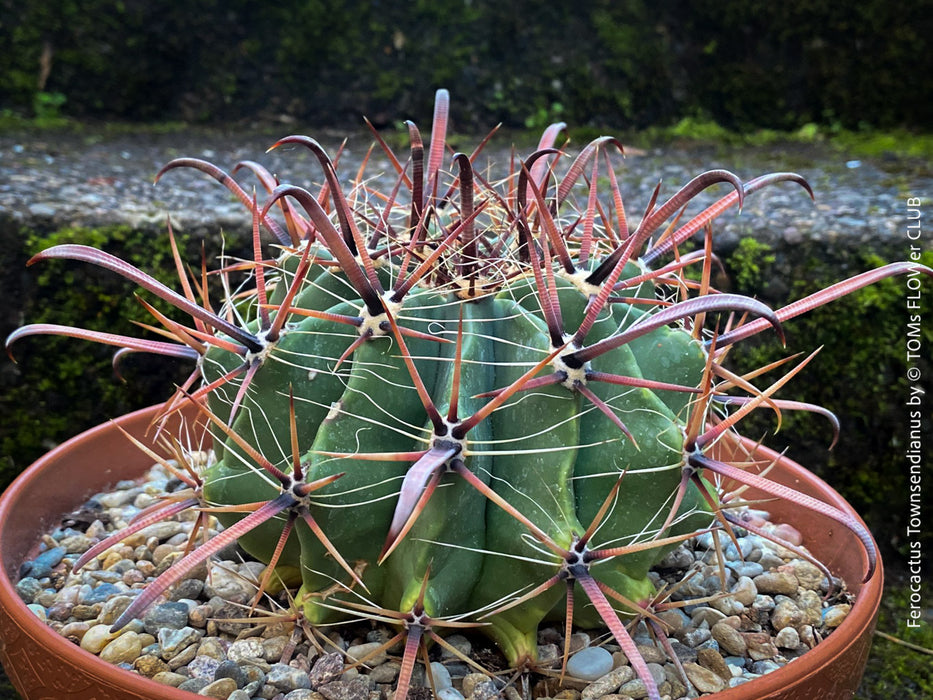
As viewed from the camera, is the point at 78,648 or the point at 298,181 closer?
the point at 78,648

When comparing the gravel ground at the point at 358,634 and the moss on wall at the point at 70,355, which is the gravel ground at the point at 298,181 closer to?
the moss on wall at the point at 70,355

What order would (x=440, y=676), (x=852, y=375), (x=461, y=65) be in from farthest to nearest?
(x=461, y=65) < (x=852, y=375) < (x=440, y=676)

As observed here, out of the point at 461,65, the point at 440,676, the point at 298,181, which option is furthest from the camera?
the point at 461,65

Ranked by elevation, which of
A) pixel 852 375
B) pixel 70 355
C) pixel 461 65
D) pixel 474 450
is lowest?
pixel 70 355

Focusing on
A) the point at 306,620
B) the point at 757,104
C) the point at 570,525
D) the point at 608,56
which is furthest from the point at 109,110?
the point at 570,525

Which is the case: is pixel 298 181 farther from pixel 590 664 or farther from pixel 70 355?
pixel 590 664

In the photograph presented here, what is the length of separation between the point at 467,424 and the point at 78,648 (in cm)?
38

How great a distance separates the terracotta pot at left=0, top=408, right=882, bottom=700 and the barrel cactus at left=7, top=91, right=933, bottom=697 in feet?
0.27

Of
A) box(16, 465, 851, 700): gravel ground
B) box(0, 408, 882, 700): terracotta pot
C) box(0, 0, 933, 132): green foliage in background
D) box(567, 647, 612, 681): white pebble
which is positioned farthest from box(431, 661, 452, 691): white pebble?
box(0, 0, 933, 132): green foliage in background

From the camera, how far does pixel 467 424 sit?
2.11 feet

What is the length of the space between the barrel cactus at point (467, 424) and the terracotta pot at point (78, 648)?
8 centimetres

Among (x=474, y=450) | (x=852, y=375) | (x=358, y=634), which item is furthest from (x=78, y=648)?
(x=852, y=375)

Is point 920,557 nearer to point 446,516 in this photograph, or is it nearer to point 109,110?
point 446,516

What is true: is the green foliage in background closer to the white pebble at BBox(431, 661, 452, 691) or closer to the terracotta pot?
the terracotta pot
